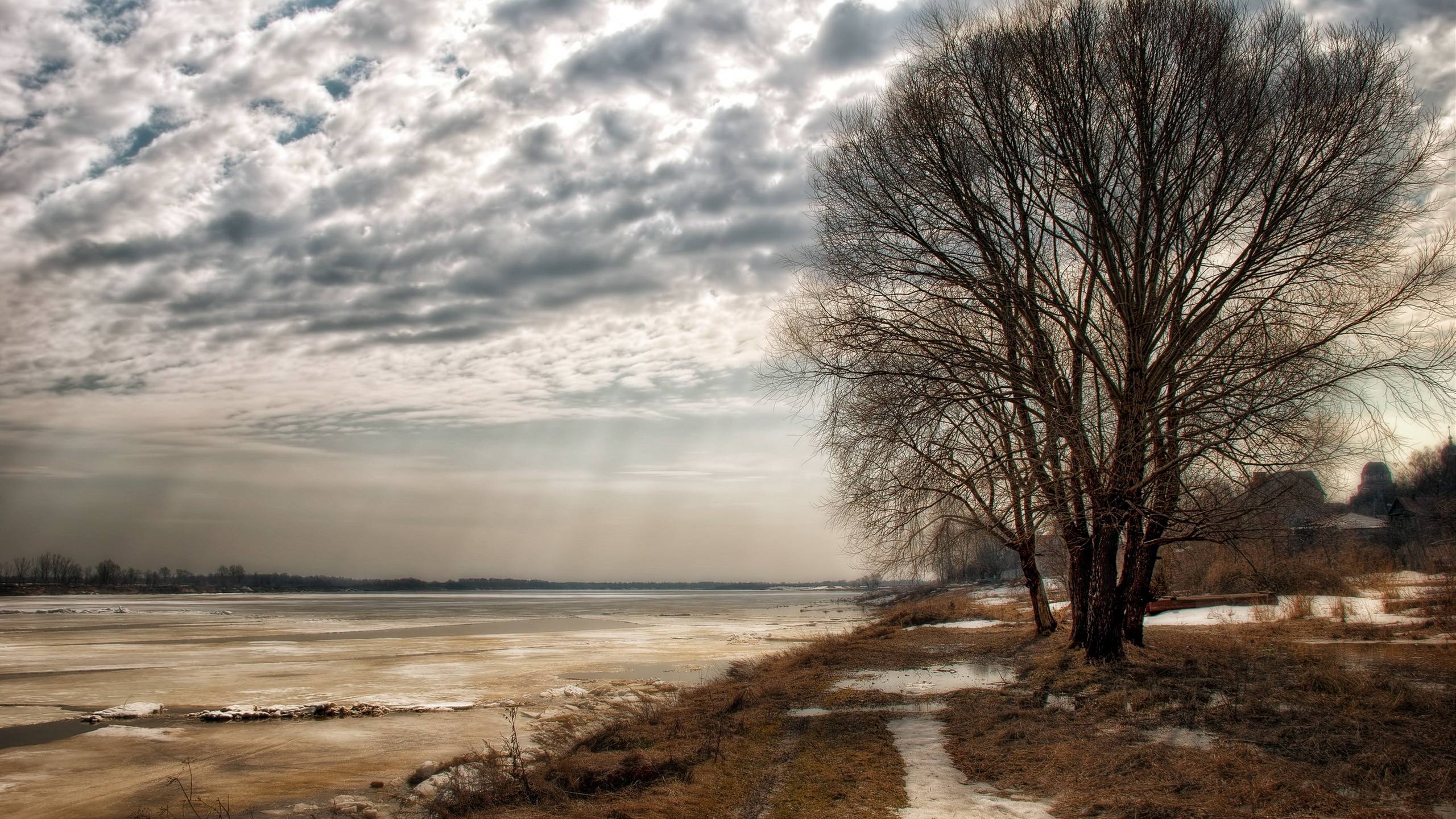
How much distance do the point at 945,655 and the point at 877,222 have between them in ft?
35.2

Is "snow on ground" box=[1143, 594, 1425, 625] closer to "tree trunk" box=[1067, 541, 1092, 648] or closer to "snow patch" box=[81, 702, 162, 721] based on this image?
"tree trunk" box=[1067, 541, 1092, 648]

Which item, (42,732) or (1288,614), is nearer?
(42,732)

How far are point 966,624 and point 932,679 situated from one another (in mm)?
16512

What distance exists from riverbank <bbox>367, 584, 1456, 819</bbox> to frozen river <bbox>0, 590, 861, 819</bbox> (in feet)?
8.45

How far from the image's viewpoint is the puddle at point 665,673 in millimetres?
20469

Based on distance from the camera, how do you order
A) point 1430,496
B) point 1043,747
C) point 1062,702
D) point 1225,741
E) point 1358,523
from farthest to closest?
point 1430,496, point 1358,523, point 1062,702, point 1043,747, point 1225,741

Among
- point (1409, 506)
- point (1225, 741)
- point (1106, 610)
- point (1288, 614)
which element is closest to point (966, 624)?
point (1288, 614)

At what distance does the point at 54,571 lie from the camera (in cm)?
15300

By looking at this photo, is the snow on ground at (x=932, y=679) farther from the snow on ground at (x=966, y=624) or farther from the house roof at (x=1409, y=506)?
the house roof at (x=1409, y=506)

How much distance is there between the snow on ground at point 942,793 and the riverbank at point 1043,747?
0.10ft

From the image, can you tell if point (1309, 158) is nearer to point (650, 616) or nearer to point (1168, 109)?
point (1168, 109)

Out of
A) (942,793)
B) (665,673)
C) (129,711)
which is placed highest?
(942,793)

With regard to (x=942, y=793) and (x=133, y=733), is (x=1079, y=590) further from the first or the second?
(x=133, y=733)

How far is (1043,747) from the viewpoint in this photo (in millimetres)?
9469
